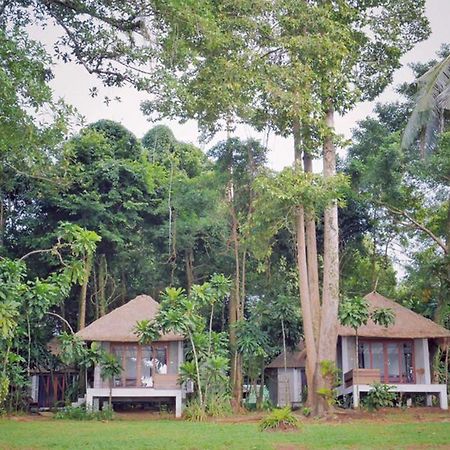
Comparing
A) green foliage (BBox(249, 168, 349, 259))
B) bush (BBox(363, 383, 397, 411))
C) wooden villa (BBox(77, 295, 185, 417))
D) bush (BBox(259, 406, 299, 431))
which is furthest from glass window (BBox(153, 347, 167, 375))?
bush (BBox(259, 406, 299, 431))

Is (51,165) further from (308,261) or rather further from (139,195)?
(139,195)

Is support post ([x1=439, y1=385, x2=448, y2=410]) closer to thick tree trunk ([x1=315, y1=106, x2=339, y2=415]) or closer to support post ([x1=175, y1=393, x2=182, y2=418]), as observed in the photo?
thick tree trunk ([x1=315, y1=106, x2=339, y2=415])

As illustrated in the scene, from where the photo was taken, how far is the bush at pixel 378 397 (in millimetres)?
18109

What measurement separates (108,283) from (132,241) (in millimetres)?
2416

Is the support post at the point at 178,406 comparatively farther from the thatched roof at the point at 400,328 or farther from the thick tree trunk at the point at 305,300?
the thatched roof at the point at 400,328

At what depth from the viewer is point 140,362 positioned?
20.9 meters

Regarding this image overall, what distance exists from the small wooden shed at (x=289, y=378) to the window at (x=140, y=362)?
5095mm

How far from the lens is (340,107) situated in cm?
1808

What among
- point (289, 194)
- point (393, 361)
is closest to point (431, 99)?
point (289, 194)

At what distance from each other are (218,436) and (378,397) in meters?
6.45

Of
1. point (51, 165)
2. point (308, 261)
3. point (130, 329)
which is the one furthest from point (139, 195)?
point (51, 165)

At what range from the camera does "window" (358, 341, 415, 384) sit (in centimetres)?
2123

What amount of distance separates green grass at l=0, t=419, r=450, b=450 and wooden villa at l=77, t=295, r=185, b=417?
3330mm

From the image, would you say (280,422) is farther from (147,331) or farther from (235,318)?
(235,318)
